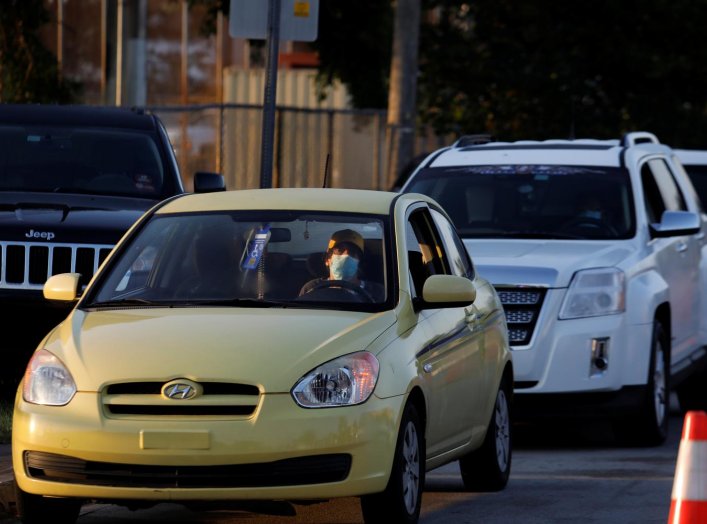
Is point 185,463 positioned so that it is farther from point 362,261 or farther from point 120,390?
point 362,261

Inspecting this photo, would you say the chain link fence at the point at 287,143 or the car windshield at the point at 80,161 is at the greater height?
the car windshield at the point at 80,161

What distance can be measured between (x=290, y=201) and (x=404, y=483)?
66.8 inches

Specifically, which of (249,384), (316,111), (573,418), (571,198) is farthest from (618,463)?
(316,111)

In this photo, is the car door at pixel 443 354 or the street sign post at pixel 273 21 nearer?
the car door at pixel 443 354

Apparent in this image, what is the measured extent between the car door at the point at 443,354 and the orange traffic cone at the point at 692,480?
1.89 m

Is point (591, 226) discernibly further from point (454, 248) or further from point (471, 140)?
point (454, 248)

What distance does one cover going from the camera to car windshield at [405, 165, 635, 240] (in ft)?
42.7

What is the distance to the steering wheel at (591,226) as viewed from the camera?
12.9m

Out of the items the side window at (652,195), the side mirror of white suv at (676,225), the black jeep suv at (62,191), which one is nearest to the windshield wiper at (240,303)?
the black jeep suv at (62,191)

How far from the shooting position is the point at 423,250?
9.55 m

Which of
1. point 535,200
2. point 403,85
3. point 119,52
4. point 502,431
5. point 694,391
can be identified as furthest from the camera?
point 119,52

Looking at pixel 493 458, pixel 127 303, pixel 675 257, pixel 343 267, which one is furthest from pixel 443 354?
pixel 675 257

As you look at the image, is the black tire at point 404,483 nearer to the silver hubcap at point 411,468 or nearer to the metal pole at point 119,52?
the silver hubcap at point 411,468

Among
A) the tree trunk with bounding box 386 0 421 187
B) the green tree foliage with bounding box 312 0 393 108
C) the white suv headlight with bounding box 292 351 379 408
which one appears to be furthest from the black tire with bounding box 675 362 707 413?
the green tree foliage with bounding box 312 0 393 108
